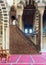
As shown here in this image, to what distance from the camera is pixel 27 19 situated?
→ 25031 millimetres

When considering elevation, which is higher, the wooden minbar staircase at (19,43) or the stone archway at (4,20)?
the stone archway at (4,20)

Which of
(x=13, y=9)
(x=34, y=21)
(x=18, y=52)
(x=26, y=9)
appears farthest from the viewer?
(x=34, y=21)

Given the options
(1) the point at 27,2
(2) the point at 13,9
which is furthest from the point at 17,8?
(1) the point at 27,2

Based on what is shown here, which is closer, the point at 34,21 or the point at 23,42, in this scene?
the point at 23,42

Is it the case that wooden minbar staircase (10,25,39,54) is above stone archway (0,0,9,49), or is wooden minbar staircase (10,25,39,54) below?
below

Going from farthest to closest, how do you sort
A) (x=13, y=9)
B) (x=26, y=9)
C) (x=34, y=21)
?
(x=34, y=21) < (x=26, y=9) < (x=13, y=9)

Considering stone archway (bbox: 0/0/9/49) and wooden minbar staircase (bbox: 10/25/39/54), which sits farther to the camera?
stone archway (bbox: 0/0/9/49)

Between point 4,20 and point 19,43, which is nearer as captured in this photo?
point 19,43

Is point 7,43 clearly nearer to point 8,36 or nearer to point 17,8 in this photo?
point 8,36

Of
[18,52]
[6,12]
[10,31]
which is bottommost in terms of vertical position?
[18,52]

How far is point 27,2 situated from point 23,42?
19.1ft

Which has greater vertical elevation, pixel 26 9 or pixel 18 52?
pixel 26 9

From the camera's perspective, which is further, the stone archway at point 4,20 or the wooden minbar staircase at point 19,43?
the stone archway at point 4,20

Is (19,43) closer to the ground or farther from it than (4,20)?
closer to the ground
